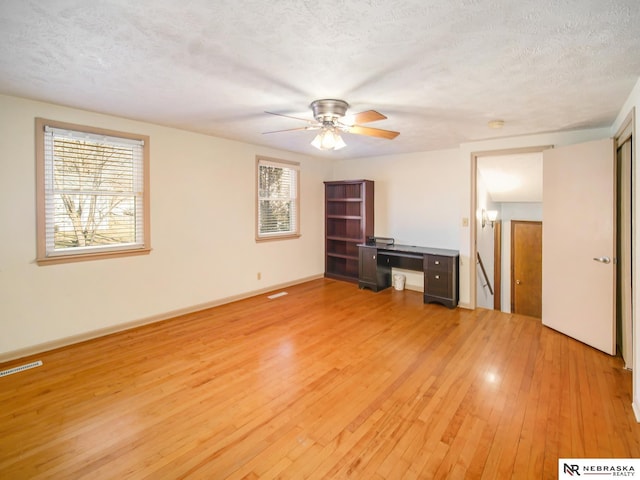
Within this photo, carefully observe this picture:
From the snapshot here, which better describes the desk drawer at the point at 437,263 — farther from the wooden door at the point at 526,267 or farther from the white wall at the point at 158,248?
the wooden door at the point at 526,267

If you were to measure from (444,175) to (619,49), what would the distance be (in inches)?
128

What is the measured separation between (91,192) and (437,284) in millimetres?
4446

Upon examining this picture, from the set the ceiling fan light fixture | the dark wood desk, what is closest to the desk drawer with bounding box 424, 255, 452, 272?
the dark wood desk

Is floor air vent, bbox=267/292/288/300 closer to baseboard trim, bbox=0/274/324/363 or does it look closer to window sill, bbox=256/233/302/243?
baseboard trim, bbox=0/274/324/363

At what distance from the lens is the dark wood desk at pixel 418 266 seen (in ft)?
14.9

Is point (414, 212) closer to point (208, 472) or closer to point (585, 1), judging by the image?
point (585, 1)

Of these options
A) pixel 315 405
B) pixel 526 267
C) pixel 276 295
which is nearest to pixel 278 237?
pixel 276 295

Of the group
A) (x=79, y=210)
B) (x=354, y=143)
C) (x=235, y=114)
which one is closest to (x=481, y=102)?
(x=354, y=143)

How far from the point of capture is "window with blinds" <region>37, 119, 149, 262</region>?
10.2 feet

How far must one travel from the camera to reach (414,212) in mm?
5512

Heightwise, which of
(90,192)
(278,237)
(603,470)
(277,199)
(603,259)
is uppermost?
(277,199)

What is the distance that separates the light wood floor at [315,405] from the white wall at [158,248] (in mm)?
386

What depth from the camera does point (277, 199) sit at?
5.48 meters

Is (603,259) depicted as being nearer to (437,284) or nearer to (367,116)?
(437,284)
